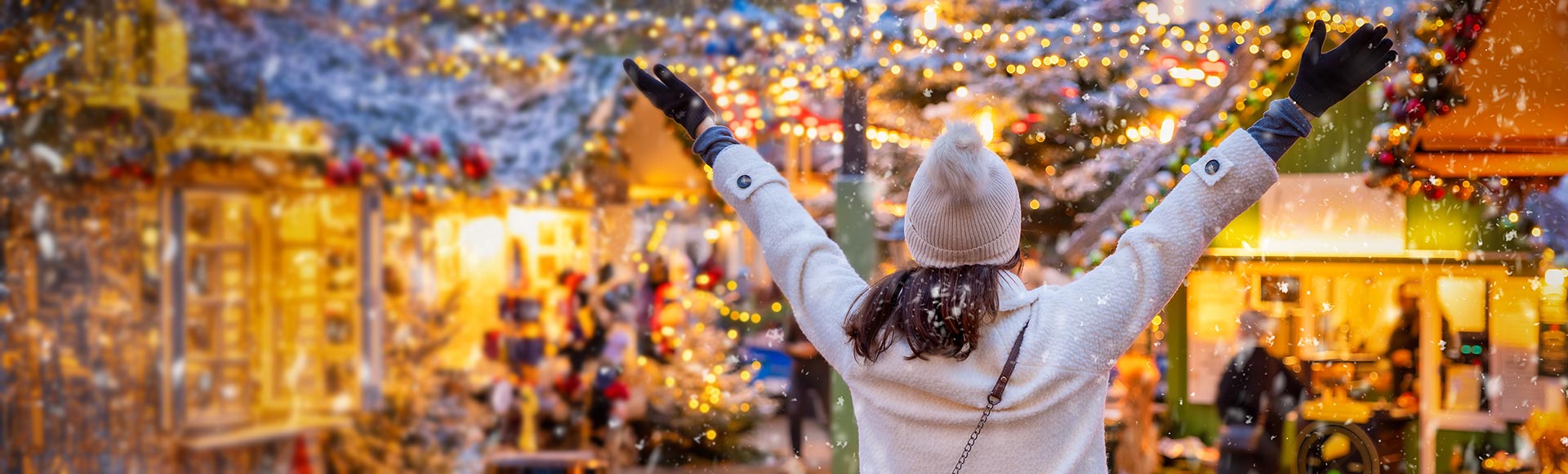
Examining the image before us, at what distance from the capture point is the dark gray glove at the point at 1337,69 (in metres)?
1.15

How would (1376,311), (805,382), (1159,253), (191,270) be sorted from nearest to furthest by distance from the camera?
(1159,253)
(1376,311)
(805,382)
(191,270)

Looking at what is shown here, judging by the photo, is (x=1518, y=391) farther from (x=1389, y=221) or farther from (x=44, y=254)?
(x=44, y=254)

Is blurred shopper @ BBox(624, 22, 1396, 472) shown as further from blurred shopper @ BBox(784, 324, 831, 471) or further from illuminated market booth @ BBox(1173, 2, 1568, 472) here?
blurred shopper @ BBox(784, 324, 831, 471)

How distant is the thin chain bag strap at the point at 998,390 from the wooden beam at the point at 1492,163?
2.50m

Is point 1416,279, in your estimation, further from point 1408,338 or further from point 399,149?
point 399,149

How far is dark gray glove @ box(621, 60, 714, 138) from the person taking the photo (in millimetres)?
1475

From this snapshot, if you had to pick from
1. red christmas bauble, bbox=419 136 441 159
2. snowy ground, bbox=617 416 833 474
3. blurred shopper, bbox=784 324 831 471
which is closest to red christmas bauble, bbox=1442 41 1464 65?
blurred shopper, bbox=784 324 831 471

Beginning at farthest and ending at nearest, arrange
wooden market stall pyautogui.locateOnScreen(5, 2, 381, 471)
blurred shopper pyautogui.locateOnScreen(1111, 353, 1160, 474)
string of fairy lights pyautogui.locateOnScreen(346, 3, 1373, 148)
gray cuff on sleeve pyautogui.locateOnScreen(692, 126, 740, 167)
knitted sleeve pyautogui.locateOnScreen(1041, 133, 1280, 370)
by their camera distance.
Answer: wooden market stall pyautogui.locateOnScreen(5, 2, 381, 471)
blurred shopper pyautogui.locateOnScreen(1111, 353, 1160, 474)
string of fairy lights pyautogui.locateOnScreen(346, 3, 1373, 148)
gray cuff on sleeve pyautogui.locateOnScreen(692, 126, 740, 167)
knitted sleeve pyautogui.locateOnScreen(1041, 133, 1280, 370)

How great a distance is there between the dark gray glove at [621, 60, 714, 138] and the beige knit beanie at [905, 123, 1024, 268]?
38 centimetres

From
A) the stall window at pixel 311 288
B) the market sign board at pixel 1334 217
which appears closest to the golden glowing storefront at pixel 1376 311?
the market sign board at pixel 1334 217

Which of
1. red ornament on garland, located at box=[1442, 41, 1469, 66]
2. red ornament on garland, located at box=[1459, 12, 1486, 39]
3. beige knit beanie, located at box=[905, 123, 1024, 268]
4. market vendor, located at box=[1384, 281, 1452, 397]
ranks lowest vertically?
market vendor, located at box=[1384, 281, 1452, 397]

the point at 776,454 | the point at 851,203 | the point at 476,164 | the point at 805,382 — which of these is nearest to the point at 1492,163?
the point at 851,203

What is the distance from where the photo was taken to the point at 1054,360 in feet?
3.70

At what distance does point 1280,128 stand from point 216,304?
358 centimetres
